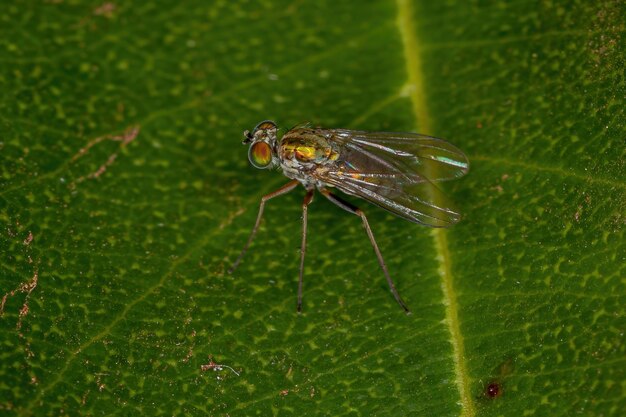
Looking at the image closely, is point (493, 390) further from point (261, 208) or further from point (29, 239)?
point (29, 239)

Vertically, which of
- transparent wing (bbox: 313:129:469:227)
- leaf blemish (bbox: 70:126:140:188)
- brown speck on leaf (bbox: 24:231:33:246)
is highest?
transparent wing (bbox: 313:129:469:227)

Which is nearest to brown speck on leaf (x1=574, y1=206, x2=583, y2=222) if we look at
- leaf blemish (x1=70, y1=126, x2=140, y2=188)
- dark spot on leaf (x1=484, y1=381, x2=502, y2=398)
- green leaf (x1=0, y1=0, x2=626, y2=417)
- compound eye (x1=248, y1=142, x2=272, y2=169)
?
green leaf (x1=0, y1=0, x2=626, y2=417)

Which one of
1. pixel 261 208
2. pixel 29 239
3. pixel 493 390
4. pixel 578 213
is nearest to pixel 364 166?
pixel 261 208

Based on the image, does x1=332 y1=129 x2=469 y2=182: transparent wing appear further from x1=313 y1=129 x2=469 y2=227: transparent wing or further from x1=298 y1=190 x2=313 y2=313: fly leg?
x1=298 y1=190 x2=313 y2=313: fly leg

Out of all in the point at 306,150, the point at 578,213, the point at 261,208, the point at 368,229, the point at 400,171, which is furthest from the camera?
the point at 306,150

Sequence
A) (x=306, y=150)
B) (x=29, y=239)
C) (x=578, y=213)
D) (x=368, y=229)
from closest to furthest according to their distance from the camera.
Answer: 1. (x=578, y=213)
2. (x=29, y=239)
3. (x=368, y=229)
4. (x=306, y=150)

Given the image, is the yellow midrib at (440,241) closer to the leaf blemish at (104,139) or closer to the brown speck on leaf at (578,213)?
the brown speck on leaf at (578,213)

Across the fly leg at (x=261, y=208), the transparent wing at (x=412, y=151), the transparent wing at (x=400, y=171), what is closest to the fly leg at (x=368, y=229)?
the transparent wing at (x=400, y=171)
